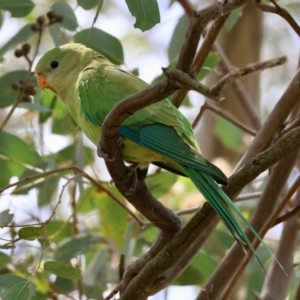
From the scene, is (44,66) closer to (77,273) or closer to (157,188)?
(157,188)

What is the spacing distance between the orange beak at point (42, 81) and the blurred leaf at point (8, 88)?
0.09 meters

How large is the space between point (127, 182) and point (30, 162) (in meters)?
0.79

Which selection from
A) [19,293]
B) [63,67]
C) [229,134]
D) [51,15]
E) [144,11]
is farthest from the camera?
[229,134]

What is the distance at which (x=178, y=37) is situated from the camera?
2152 millimetres

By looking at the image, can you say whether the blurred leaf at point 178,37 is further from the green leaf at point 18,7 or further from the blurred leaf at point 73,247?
the blurred leaf at point 73,247

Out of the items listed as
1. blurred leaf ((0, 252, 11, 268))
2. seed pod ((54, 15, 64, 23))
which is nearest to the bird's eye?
seed pod ((54, 15, 64, 23))

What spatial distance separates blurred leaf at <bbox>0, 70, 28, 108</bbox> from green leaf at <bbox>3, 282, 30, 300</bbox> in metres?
0.76

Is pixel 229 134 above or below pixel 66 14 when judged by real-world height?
below

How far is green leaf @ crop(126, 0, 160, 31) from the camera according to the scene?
1.25 metres

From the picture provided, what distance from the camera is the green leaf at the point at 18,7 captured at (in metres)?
1.82

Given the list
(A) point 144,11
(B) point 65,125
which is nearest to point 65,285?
(B) point 65,125

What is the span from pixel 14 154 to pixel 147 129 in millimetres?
672

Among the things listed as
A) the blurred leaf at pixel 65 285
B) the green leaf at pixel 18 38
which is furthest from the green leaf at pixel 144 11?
the blurred leaf at pixel 65 285

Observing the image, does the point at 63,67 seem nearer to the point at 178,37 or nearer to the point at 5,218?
the point at 178,37
